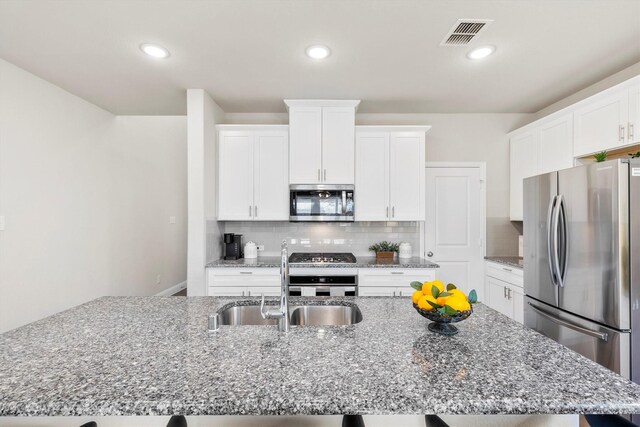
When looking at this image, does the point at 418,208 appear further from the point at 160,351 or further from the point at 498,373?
the point at 160,351

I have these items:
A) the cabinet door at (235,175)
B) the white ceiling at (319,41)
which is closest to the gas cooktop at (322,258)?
the cabinet door at (235,175)

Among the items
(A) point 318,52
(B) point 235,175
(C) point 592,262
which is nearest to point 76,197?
(B) point 235,175

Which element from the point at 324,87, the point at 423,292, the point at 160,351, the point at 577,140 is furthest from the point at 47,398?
the point at 577,140

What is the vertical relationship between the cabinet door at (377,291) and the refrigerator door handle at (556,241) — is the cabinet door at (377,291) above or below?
below

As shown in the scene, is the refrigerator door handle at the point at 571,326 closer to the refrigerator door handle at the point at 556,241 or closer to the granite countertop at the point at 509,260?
the refrigerator door handle at the point at 556,241

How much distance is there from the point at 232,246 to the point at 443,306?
2.63 meters

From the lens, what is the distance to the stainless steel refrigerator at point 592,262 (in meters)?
1.93

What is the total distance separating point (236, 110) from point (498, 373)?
3567 millimetres

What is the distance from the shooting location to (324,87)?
299 centimetres

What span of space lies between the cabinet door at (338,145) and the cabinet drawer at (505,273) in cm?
183

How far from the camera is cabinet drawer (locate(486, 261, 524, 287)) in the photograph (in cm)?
299

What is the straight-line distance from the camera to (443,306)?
1.21 meters

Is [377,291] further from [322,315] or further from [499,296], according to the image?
[322,315]

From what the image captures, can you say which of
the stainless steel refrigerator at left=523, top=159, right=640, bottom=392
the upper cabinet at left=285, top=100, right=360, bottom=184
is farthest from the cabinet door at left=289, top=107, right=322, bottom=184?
the stainless steel refrigerator at left=523, top=159, right=640, bottom=392
